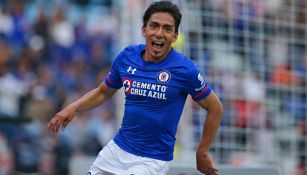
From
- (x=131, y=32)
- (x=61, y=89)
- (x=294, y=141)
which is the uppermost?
(x=131, y=32)

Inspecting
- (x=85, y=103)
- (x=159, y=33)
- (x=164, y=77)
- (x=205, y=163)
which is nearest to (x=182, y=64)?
(x=164, y=77)

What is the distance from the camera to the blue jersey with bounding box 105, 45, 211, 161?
555cm

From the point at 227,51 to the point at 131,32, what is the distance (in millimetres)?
1527

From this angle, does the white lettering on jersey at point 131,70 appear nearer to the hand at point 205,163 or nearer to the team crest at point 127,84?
the team crest at point 127,84

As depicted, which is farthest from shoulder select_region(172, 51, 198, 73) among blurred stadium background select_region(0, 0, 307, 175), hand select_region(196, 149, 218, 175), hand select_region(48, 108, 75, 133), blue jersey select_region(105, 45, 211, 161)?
blurred stadium background select_region(0, 0, 307, 175)

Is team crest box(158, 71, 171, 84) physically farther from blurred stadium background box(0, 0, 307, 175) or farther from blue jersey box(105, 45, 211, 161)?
blurred stadium background box(0, 0, 307, 175)

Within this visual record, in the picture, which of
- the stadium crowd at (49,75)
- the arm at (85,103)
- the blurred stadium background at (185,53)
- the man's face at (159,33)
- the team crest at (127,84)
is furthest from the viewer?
the blurred stadium background at (185,53)

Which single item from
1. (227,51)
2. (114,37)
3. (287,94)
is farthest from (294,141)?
(114,37)

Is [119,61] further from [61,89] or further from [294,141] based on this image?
[294,141]

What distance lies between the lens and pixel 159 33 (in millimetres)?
5512

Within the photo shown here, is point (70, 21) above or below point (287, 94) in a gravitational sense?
above

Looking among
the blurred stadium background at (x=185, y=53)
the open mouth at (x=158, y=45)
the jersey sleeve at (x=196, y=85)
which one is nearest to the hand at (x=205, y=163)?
the jersey sleeve at (x=196, y=85)

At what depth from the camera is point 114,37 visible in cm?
1245

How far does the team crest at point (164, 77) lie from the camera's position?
18.2 ft
